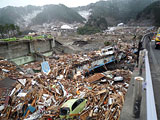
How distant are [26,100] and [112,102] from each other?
5.61m

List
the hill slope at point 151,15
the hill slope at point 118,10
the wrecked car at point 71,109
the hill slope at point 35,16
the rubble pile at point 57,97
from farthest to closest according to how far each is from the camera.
Answer: the hill slope at point 118,10
the hill slope at point 35,16
the hill slope at point 151,15
the rubble pile at point 57,97
the wrecked car at point 71,109

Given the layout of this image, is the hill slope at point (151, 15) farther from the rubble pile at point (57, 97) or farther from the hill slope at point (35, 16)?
the rubble pile at point (57, 97)

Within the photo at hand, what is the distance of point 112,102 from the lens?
20.9 ft

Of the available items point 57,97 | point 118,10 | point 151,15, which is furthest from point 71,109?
point 118,10

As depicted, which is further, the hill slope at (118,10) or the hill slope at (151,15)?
the hill slope at (118,10)

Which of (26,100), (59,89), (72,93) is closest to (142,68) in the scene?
(72,93)

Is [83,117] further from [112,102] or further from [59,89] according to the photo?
[59,89]

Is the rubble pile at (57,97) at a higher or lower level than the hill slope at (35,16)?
lower

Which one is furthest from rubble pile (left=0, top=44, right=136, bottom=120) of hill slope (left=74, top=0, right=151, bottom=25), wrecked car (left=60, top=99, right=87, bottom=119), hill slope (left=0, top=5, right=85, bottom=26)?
hill slope (left=74, top=0, right=151, bottom=25)

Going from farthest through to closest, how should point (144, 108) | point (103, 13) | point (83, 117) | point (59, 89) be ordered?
point (103, 13)
point (59, 89)
point (83, 117)
point (144, 108)

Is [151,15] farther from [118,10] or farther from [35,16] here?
[35,16]

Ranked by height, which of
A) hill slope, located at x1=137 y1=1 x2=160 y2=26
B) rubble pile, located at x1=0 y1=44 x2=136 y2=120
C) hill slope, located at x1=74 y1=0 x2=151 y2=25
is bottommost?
rubble pile, located at x1=0 y1=44 x2=136 y2=120

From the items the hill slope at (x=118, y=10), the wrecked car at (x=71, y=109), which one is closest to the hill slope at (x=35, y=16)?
the hill slope at (x=118, y=10)

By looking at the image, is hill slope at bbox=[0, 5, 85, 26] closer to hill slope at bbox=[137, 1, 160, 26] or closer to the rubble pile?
hill slope at bbox=[137, 1, 160, 26]
